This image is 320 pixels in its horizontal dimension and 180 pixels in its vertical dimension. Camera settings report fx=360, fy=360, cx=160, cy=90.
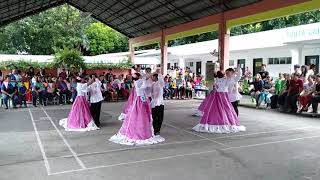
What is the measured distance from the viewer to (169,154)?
681 centimetres

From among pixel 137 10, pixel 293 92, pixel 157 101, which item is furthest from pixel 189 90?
pixel 157 101

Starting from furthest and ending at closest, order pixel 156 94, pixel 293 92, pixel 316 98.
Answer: pixel 293 92
pixel 316 98
pixel 156 94

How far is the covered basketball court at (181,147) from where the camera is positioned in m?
5.63

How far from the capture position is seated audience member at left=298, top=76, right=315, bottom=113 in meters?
12.4

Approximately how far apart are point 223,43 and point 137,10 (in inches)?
272

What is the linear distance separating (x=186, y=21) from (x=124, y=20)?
20.9ft

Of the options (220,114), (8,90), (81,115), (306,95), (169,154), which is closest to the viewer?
(169,154)

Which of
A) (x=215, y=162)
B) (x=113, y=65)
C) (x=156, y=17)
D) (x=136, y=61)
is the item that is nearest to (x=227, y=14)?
(x=156, y=17)

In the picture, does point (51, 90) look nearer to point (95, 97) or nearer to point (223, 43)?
point (95, 97)

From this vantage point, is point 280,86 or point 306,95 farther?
point 280,86

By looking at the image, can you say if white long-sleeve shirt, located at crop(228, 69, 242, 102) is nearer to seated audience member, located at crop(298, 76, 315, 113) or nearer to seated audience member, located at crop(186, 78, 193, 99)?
seated audience member, located at crop(298, 76, 315, 113)

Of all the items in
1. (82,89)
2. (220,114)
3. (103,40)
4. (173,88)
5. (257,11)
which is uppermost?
(103,40)

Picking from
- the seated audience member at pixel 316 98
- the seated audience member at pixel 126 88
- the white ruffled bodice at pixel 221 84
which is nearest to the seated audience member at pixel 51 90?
the seated audience member at pixel 126 88

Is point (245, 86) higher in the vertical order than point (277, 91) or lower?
higher
